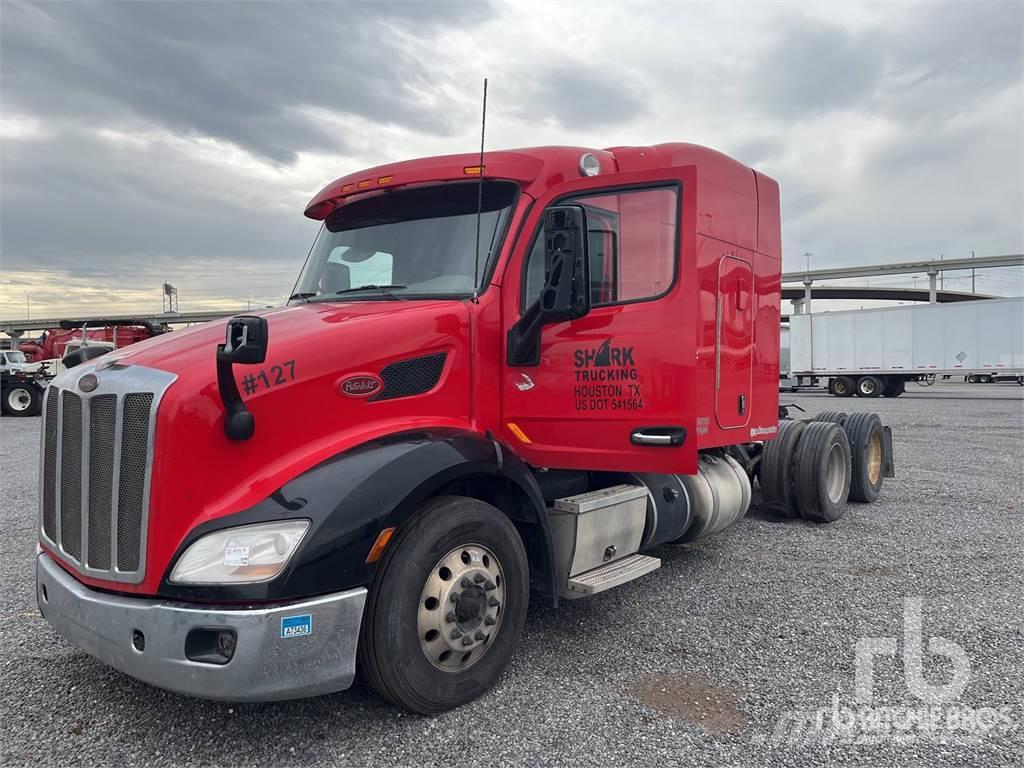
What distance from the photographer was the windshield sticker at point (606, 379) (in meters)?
3.90

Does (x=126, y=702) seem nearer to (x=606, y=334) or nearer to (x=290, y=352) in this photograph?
(x=290, y=352)

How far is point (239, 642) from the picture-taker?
272 cm

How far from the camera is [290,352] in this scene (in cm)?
321

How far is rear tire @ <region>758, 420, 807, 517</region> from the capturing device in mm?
7000

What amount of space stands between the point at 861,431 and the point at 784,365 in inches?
1036

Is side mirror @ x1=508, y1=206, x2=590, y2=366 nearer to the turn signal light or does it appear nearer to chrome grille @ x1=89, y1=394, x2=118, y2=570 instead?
the turn signal light

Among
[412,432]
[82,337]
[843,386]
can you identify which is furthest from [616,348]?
[843,386]

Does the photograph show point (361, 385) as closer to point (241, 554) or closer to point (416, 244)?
point (241, 554)

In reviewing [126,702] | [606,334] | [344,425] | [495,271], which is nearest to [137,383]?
[344,425]

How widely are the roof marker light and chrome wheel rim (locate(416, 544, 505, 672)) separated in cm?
236

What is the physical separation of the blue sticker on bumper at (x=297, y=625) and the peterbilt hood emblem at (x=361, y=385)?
1.01 m

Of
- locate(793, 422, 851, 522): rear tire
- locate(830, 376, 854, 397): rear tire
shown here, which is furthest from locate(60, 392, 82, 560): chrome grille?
locate(830, 376, 854, 397): rear tire

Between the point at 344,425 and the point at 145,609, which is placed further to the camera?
the point at 344,425

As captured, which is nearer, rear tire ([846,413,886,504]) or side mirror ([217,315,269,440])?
side mirror ([217,315,269,440])
